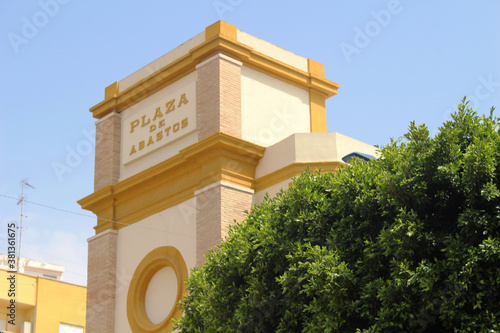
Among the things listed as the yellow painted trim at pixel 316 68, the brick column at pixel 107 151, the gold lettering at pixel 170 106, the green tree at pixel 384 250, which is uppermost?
the yellow painted trim at pixel 316 68

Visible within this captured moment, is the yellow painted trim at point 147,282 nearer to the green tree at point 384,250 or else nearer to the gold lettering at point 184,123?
the gold lettering at point 184,123

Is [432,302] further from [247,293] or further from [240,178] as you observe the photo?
[240,178]

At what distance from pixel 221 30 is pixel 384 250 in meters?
10.9

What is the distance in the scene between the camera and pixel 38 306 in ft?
129

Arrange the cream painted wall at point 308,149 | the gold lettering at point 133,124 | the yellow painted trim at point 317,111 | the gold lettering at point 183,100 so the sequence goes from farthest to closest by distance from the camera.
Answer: the gold lettering at point 133,124, the yellow painted trim at point 317,111, the gold lettering at point 183,100, the cream painted wall at point 308,149

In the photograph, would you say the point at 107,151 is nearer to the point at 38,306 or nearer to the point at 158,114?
the point at 158,114

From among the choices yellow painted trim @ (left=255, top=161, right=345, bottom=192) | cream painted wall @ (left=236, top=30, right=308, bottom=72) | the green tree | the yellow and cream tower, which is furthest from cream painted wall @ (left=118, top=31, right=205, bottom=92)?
the green tree

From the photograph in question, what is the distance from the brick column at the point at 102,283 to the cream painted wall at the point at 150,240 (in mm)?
149

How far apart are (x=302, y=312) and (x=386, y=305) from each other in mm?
1846

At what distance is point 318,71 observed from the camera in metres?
24.9

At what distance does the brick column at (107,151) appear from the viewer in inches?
951

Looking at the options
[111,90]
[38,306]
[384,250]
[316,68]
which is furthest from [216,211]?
[38,306]

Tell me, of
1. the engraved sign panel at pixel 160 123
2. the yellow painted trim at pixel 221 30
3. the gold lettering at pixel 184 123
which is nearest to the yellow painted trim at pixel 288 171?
the engraved sign panel at pixel 160 123

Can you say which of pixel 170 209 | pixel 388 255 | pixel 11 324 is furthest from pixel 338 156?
pixel 11 324
